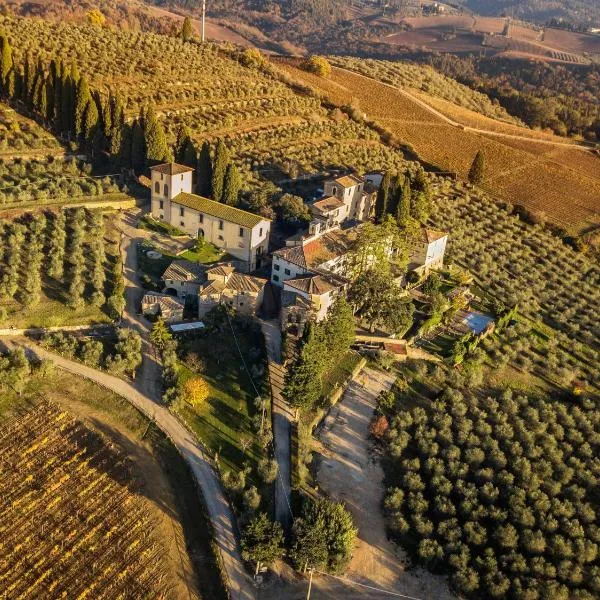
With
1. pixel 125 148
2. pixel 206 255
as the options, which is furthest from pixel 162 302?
pixel 125 148

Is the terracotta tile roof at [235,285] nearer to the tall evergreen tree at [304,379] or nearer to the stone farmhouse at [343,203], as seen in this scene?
the stone farmhouse at [343,203]

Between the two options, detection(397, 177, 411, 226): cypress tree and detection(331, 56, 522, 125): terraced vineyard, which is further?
detection(331, 56, 522, 125): terraced vineyard

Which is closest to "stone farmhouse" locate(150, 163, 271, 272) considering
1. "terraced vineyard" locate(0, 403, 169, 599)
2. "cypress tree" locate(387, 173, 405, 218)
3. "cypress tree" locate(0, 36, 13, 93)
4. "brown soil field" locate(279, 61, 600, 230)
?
"cypress tree" locate(387, 173, 405, 218)

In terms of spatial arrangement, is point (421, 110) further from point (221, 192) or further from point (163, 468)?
point (163, 468)

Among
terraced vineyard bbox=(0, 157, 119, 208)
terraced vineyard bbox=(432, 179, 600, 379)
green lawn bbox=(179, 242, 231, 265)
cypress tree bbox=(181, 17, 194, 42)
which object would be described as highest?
cypress tree bbox=(181, 17, 194, 42)

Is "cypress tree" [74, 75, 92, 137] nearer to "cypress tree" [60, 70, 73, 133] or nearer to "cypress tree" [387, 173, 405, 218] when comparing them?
"cypress tree" [60, 70, 73, 133]

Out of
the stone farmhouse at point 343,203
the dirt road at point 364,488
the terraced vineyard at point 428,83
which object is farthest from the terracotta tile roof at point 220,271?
the terraced vineyard at point 428,83
